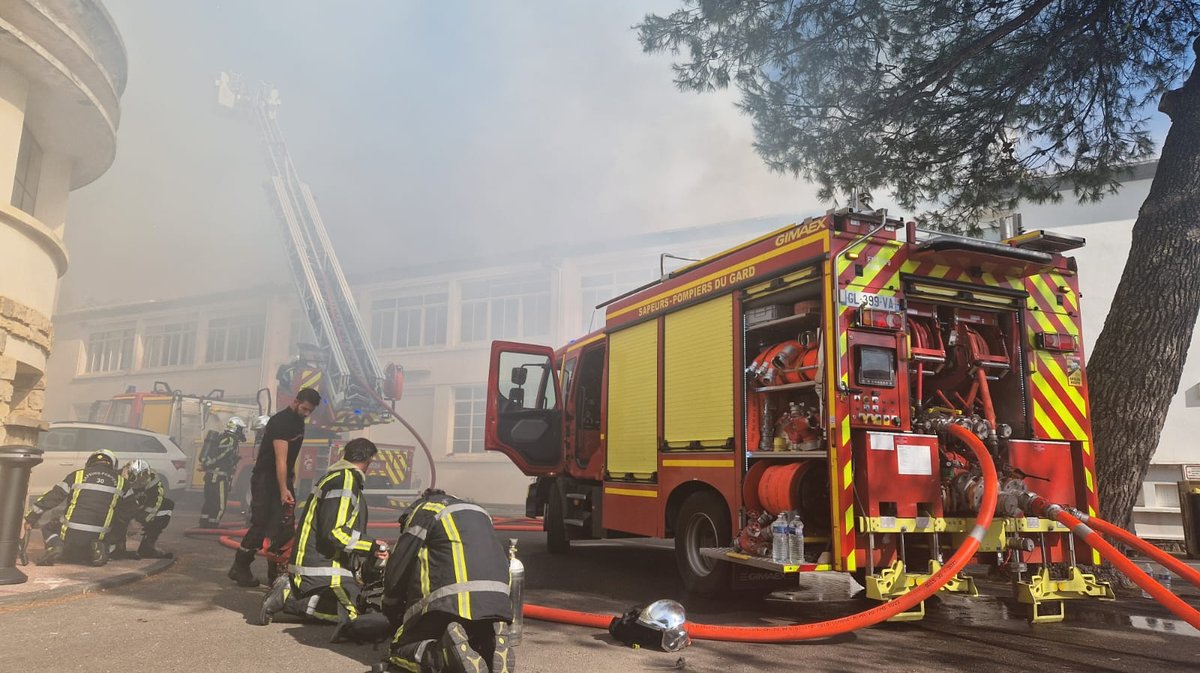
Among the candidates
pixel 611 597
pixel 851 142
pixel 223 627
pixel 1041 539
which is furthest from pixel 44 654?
pixel 851 142

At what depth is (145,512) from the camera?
7133 mm

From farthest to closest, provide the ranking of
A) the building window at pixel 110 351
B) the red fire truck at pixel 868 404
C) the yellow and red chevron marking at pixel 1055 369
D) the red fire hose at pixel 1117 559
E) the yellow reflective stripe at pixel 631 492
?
the building window at pixel 110 351 < the yellow reflective stripe at pixel 631 492 < the yellow and red chevron marking at pixel 1055 369 < the red fire truck at pixel 868 404 < the red fire hose at pixel 1117 559

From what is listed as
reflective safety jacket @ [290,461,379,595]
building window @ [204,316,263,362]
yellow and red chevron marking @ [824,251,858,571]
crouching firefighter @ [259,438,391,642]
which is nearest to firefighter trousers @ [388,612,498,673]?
crouching firefighter @ [259,438,391,642]

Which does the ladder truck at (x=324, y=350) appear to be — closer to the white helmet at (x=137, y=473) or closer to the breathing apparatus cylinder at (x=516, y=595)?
the white helmet at (x=137, y=473)

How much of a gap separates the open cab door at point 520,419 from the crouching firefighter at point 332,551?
4.02m

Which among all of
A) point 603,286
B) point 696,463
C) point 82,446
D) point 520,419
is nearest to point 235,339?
point 603,286

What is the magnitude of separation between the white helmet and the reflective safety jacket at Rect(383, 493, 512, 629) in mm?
4772

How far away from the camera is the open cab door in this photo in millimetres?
8562

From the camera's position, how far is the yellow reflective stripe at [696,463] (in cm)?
544

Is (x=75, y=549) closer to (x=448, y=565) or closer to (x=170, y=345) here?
(x=448, y=565)

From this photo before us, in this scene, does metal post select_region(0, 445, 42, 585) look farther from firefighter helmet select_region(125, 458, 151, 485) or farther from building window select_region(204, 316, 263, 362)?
building window select_region(204, 316, 263, 362)

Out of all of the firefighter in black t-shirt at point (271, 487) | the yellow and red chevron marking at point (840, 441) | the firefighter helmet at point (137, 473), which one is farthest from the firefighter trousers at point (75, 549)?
the yellow and red chevron marking at point (840, 441)

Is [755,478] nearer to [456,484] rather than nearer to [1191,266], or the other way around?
[1191,266]

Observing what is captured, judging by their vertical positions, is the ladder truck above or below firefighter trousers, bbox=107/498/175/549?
above
